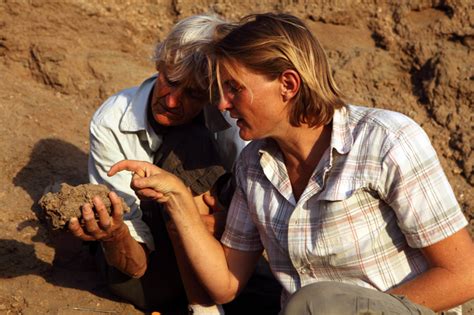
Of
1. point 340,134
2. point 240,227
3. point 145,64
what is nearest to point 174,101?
point 240,227

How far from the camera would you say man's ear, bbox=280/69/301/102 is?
2.63 meters

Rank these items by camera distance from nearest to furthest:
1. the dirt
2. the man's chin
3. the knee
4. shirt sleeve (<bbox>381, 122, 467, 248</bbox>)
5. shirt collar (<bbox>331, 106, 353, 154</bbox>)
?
1. the knee
2. shirt sleeve (<bbox>381, 122, 467, 248</bbox>)
3. shirt collar (<bbox>331, 106, 353, 154</bbox>)
4. the man's chin
5. the dirt

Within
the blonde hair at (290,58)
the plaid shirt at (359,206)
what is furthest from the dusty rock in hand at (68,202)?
the blonde hair at (290,58)

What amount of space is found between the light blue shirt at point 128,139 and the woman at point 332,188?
0.43m

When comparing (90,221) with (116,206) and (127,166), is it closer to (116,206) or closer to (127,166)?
(116,206)

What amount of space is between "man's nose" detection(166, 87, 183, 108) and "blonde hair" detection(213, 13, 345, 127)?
50 centimetres

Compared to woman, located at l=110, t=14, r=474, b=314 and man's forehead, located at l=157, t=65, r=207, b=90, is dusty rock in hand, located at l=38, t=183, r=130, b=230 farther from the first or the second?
man's forehead, located at l=157, t=65, r=207, b=90

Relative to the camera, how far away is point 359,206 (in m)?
2.68

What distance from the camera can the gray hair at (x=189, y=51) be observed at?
10.0 ft

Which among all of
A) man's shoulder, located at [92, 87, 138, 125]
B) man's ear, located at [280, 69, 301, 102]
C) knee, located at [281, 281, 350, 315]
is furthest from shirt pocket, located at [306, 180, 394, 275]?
man's shoulder, located at [92, 87, 138, 125]

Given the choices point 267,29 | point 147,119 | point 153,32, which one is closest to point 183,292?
point 147,119

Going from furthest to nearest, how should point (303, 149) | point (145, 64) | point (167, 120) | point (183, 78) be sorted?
1. point (145, 64)
2. point (167, 120)
3. point (183, 78)
4. point (303, 149)

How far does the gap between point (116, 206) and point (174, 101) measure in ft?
1.83

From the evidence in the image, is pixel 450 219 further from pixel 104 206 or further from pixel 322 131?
pixel 104 206
